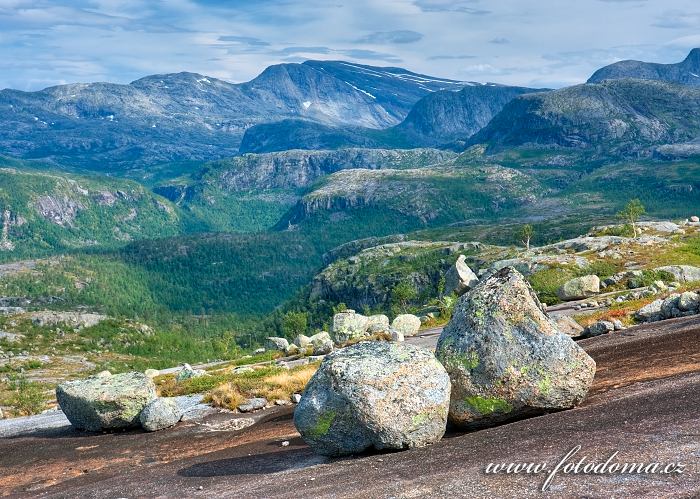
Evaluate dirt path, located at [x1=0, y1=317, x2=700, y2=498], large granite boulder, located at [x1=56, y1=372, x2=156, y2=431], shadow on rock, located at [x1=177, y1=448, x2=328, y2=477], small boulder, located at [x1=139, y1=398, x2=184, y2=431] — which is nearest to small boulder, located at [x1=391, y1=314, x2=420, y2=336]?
dirt path, located at [x1=0, y1=317, x2=700, y2=498]

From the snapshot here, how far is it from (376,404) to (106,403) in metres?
21.9

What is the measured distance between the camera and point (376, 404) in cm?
2562

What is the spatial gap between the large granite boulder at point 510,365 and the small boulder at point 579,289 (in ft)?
193

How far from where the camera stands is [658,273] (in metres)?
87.5

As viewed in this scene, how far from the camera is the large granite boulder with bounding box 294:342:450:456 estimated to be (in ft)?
84.6

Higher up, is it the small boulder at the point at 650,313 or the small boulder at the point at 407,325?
the small boulder at the point at 650,313

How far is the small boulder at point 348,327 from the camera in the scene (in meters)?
85.3

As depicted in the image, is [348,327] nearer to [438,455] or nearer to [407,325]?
[407,325]

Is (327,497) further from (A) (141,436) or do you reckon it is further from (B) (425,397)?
(A) (141,436)

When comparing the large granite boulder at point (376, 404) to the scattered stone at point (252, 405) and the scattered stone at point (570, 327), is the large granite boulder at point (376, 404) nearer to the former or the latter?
the scattered stone at point (252, 405)

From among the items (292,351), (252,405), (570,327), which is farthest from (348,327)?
(252,405)

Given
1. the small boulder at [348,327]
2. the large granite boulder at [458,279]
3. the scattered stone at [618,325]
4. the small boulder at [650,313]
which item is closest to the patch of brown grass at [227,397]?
the scattered stone at [618,325]

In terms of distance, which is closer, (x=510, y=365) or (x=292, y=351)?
(x=510, y=365)

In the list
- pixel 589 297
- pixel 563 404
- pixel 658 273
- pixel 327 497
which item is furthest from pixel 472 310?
pixel 658 273
